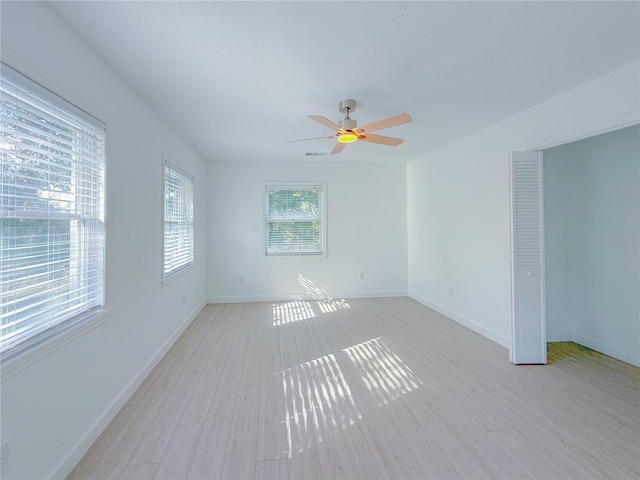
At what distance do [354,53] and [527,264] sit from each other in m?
2.53

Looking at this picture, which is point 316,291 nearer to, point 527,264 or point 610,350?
point 527,264

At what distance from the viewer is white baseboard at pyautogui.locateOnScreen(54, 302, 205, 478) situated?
154 cm

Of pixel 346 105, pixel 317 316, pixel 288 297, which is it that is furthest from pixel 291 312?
pixel 346 105

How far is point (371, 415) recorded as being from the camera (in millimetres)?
2029

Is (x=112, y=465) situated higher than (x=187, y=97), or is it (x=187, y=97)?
(x=187, y=97)

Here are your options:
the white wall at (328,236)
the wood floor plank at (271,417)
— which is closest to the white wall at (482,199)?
the white wall at (328,236)

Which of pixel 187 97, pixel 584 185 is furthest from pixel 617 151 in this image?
pixel 187 97

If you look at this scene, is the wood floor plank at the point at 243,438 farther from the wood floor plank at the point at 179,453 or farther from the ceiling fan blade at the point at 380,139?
the ceiling fan blade at the point at 380,139

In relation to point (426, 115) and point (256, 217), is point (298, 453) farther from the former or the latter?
point (256, 217)

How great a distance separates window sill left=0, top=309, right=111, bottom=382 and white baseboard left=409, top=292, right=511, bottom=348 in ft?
12.5

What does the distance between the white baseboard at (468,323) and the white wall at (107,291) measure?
3722 millimetres

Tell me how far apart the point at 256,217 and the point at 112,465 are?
3.88 metres

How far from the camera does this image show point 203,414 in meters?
2.04

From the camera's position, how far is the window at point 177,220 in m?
3.24
